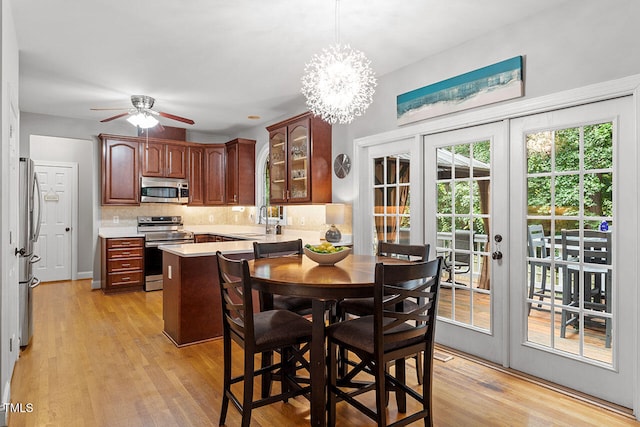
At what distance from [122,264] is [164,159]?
5.95 ft

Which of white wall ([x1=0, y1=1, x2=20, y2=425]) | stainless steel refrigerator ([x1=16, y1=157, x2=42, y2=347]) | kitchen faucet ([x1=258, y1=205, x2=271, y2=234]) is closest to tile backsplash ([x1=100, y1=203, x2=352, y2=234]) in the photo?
kitchen faucet ([x1=258, y1=205, x2=271, y2=234])

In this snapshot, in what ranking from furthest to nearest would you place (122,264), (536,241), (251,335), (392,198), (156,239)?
(156,239)
(122,264)
(392,198)
(536,241)
(251,335)

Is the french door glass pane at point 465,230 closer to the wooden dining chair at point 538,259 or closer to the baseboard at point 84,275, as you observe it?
the wooden dining chair at point 538,259

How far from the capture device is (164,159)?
6520 mm

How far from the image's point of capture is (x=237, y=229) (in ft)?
23.3

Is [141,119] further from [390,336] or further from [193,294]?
[390,336]

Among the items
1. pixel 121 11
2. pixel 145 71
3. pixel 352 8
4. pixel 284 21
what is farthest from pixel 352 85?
pixel 145 71

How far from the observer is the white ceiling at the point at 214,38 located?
2.79 metres

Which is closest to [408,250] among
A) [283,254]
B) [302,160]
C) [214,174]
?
[283,254]

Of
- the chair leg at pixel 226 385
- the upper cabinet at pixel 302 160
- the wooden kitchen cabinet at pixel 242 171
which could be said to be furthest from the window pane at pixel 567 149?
the wooden kitchen cabinet at pixel 242 171

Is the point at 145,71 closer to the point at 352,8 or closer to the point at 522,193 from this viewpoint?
the point at 352,8

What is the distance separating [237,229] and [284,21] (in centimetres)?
462

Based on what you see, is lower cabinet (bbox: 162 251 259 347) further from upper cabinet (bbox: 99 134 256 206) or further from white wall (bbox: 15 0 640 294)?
upper cabinet (bbox: 99 134 256 206)

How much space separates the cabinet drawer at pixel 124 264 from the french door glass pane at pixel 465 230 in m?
4.59
